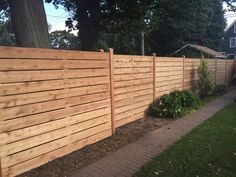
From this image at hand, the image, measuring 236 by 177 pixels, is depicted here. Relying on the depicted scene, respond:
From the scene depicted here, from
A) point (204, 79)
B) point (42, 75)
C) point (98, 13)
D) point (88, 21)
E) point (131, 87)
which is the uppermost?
point (98, 13)

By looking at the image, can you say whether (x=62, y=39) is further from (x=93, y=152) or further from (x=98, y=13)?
(x=93, y=152)

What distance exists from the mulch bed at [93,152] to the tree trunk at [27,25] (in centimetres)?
267

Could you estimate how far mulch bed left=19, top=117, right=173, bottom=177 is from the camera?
13.2 feet

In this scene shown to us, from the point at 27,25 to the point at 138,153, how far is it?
376 centimetres

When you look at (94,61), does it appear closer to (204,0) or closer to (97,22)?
(97,22)

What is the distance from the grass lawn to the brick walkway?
7.4 inches

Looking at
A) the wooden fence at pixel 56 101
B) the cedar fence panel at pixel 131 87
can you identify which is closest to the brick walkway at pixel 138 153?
the wooden fence at pixel 56 101

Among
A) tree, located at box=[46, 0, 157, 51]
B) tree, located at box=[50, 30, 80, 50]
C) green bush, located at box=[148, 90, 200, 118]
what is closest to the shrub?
green bush, located at box=[148, 90, 200, 118]

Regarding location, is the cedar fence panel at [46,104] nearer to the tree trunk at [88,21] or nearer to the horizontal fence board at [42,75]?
the horizontal fence board at [42,75]

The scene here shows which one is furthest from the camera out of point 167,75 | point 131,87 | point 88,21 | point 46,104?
point 88,21

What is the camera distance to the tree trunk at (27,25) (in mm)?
6043

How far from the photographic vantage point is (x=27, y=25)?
239 inches

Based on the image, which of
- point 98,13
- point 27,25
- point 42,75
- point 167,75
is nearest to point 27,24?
point 27,25

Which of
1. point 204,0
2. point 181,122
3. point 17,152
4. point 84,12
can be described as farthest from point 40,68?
point 204,0
